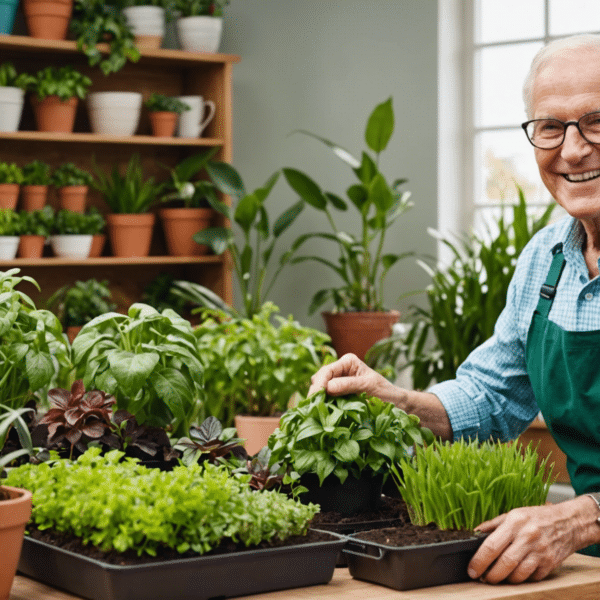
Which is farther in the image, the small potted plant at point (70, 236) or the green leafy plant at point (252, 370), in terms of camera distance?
the small potted plant at point (70, 236)

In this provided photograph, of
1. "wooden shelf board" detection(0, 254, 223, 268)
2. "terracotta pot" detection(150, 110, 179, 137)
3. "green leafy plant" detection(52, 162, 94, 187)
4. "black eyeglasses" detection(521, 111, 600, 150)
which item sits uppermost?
"terracotta pot" detection(150, 110, 179, 137)

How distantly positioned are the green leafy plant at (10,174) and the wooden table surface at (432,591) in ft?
10.6

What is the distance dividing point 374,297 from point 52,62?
6.45ft

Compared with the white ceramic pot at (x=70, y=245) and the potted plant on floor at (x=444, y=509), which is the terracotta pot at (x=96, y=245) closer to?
the white ceramic pot at (x=70, y=245)

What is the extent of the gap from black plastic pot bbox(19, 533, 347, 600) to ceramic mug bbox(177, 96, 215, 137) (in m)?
3.64

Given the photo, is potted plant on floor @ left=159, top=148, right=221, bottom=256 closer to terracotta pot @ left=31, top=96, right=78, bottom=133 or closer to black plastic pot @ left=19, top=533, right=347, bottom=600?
terracotta pot @ left=31, top=96, right=78, bottom=133

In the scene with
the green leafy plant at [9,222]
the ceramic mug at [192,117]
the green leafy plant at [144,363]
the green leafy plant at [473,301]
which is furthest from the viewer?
the ceramic mug at [192,117]

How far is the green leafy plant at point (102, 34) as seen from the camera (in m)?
4.30

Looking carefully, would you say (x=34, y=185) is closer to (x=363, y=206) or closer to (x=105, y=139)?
(x=105, y=139)

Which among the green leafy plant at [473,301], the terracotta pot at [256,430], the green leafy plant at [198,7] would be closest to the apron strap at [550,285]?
the terracotta pot at [256,430]

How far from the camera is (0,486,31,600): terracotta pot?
1.10 m

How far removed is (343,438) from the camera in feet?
4.74

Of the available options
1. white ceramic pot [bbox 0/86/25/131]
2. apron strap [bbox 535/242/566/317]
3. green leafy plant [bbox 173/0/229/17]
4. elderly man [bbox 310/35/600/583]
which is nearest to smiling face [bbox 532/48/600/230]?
elderly man [bbox 310/35/600/583]

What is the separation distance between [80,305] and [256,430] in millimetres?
2078
